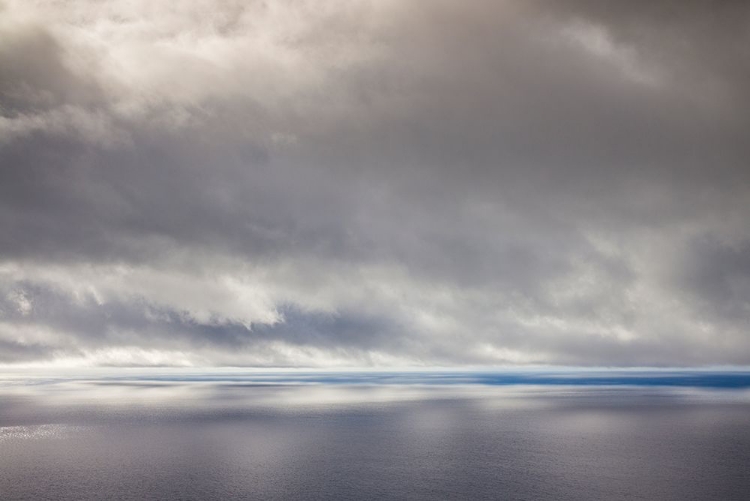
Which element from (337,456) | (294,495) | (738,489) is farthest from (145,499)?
(738,489)

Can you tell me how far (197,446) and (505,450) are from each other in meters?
70.8

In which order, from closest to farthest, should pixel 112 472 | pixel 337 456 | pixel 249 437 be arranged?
pixel 112 472 → pixel 337 456 → pixel 249 437

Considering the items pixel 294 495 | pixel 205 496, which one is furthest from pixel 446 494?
pixel 205 496

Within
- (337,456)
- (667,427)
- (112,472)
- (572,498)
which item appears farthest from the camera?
(667,427)

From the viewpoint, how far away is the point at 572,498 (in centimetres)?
7256

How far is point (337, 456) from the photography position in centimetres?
10538

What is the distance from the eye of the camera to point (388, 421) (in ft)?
563

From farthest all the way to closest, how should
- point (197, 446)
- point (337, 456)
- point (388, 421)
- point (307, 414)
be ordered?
1. point (307, 414)
2. point (388, 421)
3. point (197, 446)
4. point (337, 456)

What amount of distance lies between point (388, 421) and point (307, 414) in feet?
133

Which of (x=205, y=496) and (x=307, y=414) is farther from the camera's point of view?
(x=307, y=414)

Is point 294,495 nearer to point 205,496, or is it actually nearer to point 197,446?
point 205,496

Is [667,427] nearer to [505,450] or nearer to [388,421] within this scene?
[505,450]

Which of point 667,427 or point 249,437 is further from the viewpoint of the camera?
point 667,427

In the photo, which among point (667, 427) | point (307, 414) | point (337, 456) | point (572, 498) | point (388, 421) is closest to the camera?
point (572, 498)
